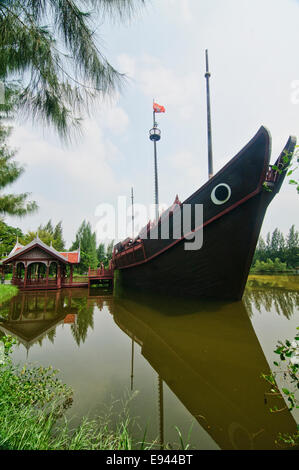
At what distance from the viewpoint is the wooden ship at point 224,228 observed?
4.16 metres

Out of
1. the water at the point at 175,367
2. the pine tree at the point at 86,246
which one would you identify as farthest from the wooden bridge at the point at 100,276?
the pine tree at the point at 86,246

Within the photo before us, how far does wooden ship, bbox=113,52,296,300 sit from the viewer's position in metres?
4.16

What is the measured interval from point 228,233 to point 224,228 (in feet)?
0.52

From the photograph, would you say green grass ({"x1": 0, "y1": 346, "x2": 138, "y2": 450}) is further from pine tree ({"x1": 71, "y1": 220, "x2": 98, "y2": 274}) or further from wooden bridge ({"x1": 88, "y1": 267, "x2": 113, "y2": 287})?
pine tree ({"x1": 71, "y1": 220, "x2": 98, "y2": 274})

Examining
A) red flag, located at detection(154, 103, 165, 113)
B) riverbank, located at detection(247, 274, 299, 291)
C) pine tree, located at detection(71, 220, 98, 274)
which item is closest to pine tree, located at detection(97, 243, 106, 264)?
pine tree, located at detection(71, 220, 98, 274)

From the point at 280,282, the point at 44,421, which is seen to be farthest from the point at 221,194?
the point at 280,282

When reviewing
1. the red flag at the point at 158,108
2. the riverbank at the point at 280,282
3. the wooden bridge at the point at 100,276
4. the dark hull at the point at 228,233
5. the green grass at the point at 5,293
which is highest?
the red flag at the point at 158,108

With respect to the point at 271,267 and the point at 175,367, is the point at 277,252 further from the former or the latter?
the point at 175,367

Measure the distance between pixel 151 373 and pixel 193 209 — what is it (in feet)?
13.4

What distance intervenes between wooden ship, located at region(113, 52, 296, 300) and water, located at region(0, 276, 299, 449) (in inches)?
40.8

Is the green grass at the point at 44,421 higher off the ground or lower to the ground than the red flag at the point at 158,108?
lower

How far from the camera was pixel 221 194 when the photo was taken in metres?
4.72

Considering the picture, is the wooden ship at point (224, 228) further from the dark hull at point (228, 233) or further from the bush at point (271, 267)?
the bush at point (271, 267)

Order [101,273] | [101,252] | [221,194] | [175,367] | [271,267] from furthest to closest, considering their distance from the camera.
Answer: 1. [101,252]
2. [271,267]
3. [101,273]
4. [221,194]
5. [175,367]
